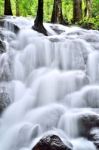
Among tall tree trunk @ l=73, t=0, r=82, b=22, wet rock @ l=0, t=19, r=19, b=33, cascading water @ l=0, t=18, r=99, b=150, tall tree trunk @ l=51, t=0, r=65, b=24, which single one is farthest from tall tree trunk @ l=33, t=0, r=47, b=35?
tall tree trunk @ l=73, t=0, r=82, b=22

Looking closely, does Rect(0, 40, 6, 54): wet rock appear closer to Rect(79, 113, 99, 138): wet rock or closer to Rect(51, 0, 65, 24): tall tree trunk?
Rect(79, 113, 99, 138): wet rock

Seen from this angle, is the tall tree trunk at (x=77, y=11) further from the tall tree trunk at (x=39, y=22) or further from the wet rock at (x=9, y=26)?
the wet rock at (x=9, y=26)

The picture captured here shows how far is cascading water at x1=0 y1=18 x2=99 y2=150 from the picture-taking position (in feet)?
33.5

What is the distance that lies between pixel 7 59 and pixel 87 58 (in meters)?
2.67

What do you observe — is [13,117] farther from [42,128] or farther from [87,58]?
[87,58]

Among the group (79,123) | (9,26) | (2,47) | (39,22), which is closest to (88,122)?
(79,123)

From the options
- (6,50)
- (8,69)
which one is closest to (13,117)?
(8,69)

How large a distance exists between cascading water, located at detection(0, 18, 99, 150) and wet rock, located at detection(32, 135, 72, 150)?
53 cm

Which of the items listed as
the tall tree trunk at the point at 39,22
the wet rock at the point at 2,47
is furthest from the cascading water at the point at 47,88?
the tall tree trunk at the point at 39,22

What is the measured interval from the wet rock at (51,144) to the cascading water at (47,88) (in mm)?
528

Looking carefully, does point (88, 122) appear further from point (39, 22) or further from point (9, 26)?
point (39, 22)

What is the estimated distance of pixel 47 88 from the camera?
1220 cm

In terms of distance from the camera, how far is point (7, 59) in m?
13.0

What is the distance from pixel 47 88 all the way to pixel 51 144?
11.5 ft
